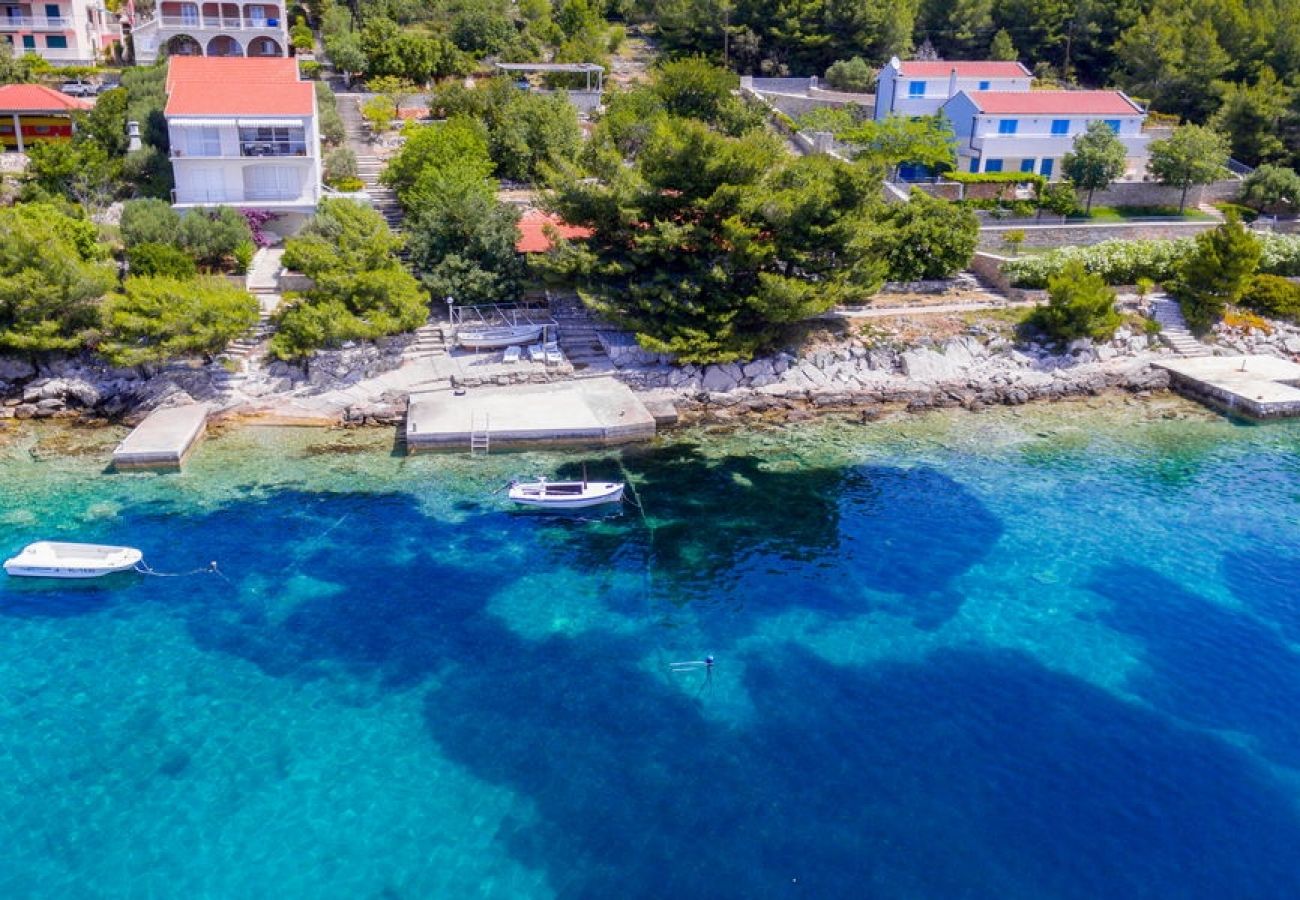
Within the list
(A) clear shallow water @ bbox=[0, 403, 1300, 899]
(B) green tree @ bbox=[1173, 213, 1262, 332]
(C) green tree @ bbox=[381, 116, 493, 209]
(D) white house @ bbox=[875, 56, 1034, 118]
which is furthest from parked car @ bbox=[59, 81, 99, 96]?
(B) green tree @ bbox=[1173, 213, 1262, 332]

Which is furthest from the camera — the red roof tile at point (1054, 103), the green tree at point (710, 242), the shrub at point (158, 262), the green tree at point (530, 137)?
the red roof tile at point (1054, 103)

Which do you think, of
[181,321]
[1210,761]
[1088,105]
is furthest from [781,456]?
[1088,105]

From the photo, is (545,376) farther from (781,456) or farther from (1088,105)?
(1088,105)

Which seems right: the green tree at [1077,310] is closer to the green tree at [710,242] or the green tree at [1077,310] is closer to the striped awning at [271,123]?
the green tree at [710,242]

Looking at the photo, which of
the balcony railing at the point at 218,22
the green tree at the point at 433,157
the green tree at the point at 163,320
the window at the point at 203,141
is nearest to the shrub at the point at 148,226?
the green tree at the point at 163,320

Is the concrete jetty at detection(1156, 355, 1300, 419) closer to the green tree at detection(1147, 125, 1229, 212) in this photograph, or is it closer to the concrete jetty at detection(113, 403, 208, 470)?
the green tree at detection(1147, 125, 1229, 212)

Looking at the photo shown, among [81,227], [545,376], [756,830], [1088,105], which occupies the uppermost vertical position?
[1088,105]
